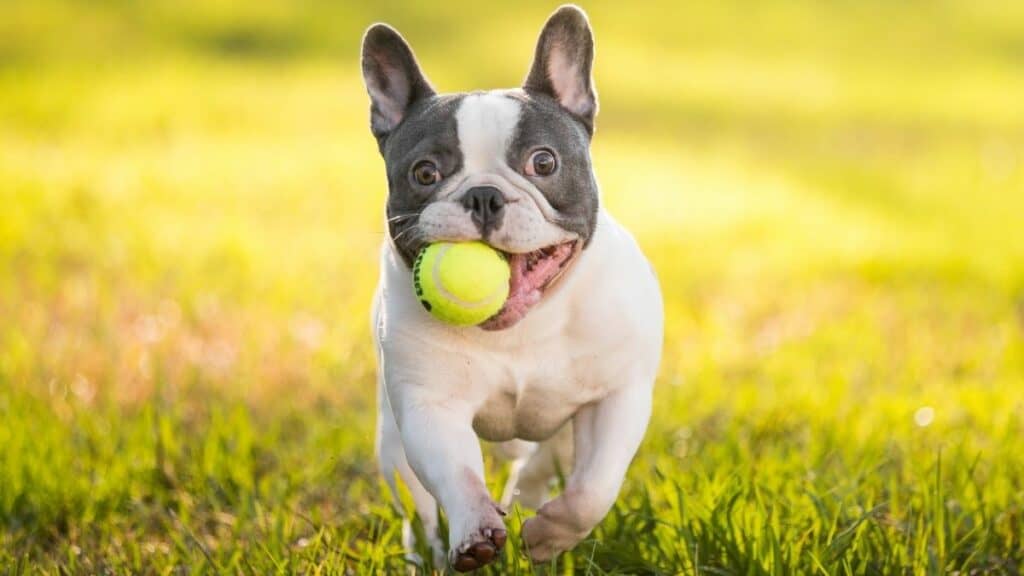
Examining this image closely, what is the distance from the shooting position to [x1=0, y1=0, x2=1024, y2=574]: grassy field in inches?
167

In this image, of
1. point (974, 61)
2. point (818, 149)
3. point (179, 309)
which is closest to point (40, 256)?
point (179, 309)

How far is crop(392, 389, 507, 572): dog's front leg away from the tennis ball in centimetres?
29

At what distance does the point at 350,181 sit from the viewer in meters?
11.4

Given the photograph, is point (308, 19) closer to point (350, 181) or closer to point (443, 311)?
point (350, 181)

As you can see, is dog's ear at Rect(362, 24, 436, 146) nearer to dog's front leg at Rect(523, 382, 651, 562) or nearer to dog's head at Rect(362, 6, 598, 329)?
dog's head at Rect(362, 6, 598, 329)

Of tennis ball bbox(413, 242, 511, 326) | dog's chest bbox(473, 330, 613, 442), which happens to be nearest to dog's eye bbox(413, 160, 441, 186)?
tennis ball bbox(413, 242, 511, 326)

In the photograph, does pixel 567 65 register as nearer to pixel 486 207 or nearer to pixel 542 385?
pixel 486 207

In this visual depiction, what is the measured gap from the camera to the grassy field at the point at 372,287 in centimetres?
425

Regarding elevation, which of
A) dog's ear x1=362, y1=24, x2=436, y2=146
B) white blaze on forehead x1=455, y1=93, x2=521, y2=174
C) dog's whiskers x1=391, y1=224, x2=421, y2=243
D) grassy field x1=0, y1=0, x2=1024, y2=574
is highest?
dog's ear x1=362, y1=24, x2=436, y2=146

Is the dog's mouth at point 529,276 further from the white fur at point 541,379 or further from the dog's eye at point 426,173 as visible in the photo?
the dog's eye at point 426,173

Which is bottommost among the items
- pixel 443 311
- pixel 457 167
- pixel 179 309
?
pixel 179 309

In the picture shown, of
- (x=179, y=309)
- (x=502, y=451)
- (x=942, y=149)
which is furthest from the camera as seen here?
(x=942, y=149)

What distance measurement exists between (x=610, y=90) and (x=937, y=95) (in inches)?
153

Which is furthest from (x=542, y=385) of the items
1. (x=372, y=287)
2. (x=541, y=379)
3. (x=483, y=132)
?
(x=372, y=287)
